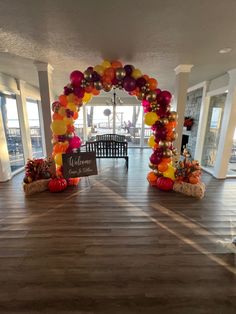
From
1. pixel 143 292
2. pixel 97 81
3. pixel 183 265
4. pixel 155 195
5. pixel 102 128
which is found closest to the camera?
pixel 143 292

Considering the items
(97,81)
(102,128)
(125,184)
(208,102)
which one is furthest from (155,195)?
(102,128)

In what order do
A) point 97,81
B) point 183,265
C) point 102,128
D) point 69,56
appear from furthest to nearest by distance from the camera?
point 102,128 → point 97,81 → point 69,56 → point 183,265

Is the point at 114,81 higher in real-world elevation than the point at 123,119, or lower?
higher

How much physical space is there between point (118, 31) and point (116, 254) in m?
2.72

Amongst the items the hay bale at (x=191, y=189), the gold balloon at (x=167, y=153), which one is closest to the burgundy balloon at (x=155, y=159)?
the gold balloon at (x=167, y=153)

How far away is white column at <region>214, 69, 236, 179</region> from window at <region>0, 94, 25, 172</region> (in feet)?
18.6

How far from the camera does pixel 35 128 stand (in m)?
6.16

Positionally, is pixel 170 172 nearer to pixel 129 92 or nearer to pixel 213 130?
pixel 129 92

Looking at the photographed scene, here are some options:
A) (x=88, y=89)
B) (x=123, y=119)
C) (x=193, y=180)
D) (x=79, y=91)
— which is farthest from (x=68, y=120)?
(x=123, y=119)

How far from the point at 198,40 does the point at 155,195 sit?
2683mm

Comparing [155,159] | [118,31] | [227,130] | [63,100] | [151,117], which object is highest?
→ [118,31]

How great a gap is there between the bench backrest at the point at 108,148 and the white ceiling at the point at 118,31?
245 centimetres

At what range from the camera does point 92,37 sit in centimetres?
228

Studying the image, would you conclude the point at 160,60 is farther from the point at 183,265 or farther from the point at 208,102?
the point at 183,265
